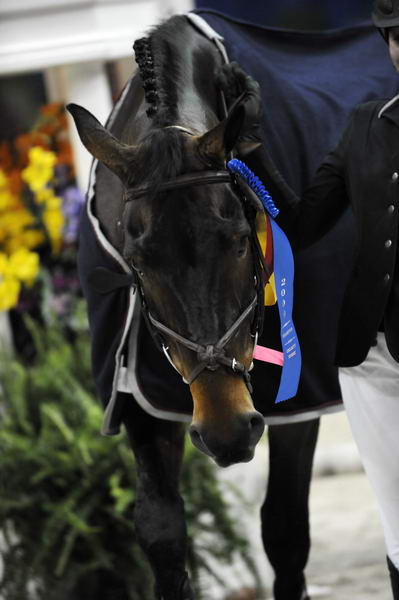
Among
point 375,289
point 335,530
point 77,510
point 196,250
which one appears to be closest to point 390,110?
point 375,289

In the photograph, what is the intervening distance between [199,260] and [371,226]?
50 centimetres

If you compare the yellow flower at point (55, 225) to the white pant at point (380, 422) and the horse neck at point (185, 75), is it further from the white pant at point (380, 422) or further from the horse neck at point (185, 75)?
the white pant at point (380, 422)

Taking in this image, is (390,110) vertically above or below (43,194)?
above

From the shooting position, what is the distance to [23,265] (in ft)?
17.3

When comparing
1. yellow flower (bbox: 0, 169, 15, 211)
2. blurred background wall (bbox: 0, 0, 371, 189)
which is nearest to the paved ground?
yellow flower (bbox: 0, 169, 15, 211)

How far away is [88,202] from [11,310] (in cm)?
245

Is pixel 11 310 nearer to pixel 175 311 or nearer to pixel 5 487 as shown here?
pixel 5 487

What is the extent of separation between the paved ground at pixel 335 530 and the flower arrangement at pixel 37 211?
4.00 feet

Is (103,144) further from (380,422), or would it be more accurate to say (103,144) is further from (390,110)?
(380,422)

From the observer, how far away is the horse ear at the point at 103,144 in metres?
2.74

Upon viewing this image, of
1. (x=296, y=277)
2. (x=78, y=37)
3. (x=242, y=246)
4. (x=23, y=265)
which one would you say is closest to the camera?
(x=242, y=246)

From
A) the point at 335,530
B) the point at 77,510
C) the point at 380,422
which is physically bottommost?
the point at 335,530

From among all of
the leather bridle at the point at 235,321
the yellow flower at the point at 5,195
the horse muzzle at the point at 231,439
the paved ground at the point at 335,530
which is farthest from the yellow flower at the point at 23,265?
the horse muzzle at the point at 231,439

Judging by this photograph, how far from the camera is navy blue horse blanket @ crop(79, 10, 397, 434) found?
3.22 metres
